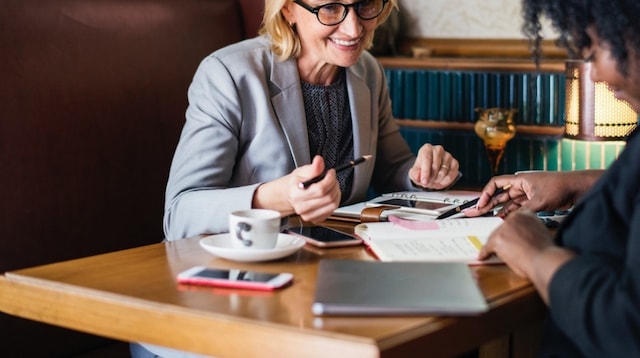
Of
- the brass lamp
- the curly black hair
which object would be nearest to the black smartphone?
the curly black hair

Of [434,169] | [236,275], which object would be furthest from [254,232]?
[434,169]

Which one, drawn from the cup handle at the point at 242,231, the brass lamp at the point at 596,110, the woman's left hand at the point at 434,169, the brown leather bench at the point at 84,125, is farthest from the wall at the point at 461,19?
the cup handle at the point at 242,231

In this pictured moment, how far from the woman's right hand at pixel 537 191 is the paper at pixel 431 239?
0.10m

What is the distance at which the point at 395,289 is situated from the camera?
1516mm

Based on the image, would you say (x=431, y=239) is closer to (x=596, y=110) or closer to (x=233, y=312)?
(x=233, y=312)

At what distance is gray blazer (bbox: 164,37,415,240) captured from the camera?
7.13ft

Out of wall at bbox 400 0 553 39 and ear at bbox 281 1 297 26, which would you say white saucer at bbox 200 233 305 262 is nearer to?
ear at bbox 281 1 297 26

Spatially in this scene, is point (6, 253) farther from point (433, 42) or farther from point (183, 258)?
point (433, 42)

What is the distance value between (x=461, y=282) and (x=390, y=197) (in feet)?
2.59

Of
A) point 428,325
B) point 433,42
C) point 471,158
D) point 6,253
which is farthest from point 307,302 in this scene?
point 433,42

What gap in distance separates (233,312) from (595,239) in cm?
54

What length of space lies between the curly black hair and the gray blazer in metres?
0.76

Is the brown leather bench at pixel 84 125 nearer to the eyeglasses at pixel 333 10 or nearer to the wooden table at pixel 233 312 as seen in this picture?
the eyeglasses at pixel 333 10

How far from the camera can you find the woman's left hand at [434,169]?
242cm
